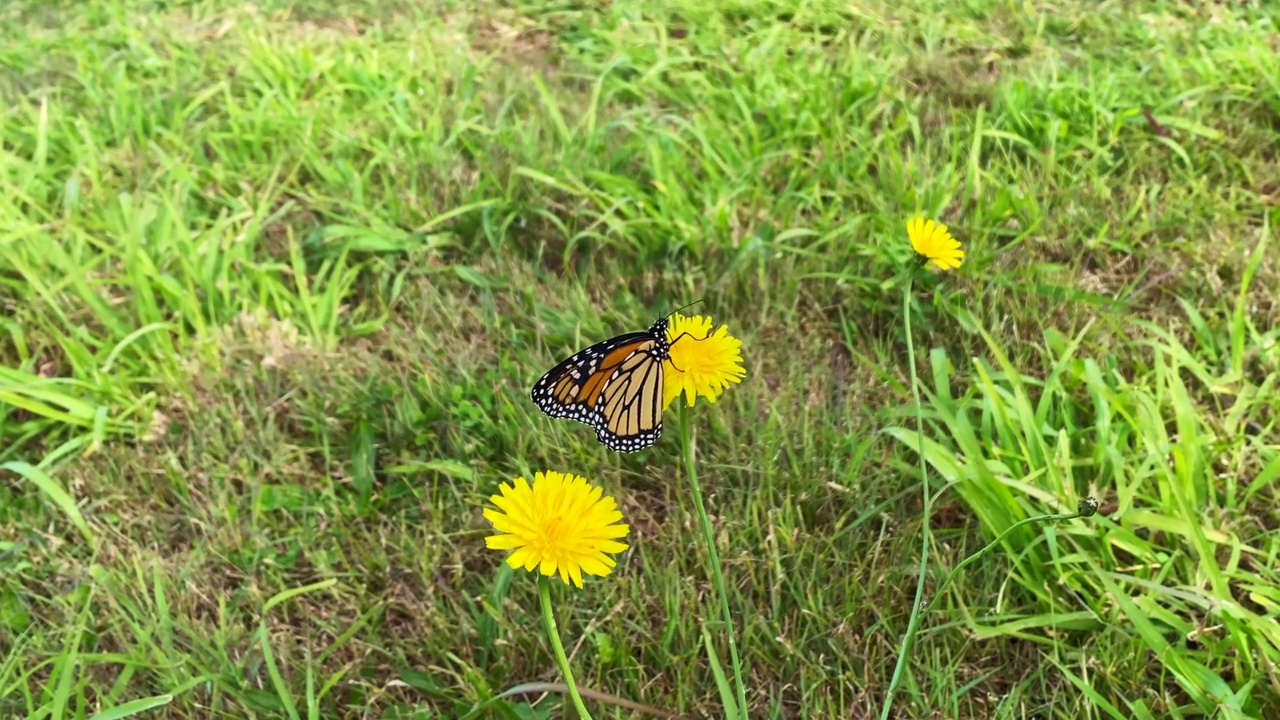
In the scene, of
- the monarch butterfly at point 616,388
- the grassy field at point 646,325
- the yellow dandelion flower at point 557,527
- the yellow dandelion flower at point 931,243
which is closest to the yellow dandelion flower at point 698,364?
the monarch butterfly at point 616,388

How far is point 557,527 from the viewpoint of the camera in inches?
39.8

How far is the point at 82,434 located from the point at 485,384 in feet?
3.25

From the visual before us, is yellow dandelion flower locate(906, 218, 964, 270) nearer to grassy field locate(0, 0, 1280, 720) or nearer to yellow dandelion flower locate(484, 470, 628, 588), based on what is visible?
grassy field locate(0, 0, 1280, 720)

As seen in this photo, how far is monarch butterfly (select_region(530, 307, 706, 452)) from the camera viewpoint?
1282 millimetres

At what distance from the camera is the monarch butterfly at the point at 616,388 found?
128cm

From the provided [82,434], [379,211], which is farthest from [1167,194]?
[82,434]

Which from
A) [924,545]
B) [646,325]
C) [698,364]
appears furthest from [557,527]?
[646,325]

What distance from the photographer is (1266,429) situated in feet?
5.74

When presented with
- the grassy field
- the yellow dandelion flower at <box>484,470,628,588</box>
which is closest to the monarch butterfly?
the yellow dandelion flower at <box>484,470,628,588</box>

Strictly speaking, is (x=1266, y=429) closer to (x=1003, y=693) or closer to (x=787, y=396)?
(x=1003, y=693)

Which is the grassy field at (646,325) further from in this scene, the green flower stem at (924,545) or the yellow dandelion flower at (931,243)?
the yellow dandelion flower at (931,243)

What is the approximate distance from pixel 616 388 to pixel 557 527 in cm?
39

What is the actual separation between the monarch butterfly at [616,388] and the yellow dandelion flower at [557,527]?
0.86 feet

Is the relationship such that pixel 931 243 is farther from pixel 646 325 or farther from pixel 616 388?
pixel 646 325
